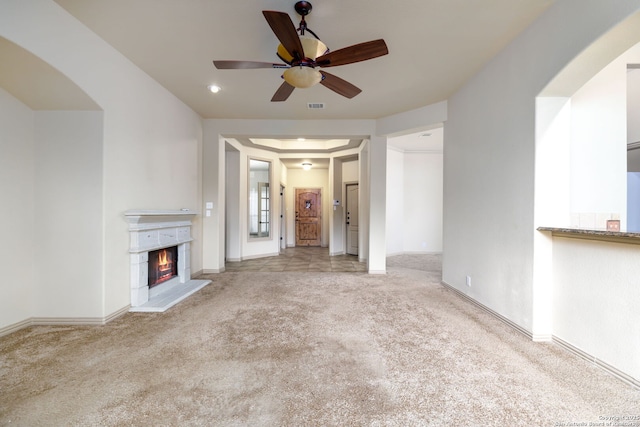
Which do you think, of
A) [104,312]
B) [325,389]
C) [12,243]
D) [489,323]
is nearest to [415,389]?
[325,389]

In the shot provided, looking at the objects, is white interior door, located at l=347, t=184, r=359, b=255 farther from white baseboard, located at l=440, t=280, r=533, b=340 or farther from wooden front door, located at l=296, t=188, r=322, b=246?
white baseboard, located at l=440, t=280, r=533, b=340

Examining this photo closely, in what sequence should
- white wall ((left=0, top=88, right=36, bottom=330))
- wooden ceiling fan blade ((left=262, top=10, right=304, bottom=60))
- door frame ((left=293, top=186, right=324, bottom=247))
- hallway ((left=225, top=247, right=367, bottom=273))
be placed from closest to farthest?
1. wooden ceiling fan blade ((left=262, top=10, right=304, bottom=60))
2. white wall ((left=0, top=88, right=36, bottom=330))
3. hallway ((left=225, top=247, right=367, bottom=273))
4. door frame ((left=293, top=186, right=324, bottom=247))

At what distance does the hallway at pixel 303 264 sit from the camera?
5508 mm

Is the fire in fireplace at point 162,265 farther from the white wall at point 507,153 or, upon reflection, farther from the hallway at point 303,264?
the white wall at point 507,153

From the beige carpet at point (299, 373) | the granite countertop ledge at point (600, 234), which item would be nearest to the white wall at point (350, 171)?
the beige carpet at point (299, 373)

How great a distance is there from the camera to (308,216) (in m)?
9.23

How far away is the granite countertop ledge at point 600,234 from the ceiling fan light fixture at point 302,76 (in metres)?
2.45

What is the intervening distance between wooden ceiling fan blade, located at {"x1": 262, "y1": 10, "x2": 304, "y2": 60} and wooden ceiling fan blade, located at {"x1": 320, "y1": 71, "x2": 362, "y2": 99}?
41 cm

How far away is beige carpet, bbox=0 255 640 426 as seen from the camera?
149cm

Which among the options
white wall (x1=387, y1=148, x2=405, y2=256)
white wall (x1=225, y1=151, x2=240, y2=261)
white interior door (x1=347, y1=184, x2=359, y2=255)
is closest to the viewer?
white wall (x1=225, y1=151, x2=240, y2=261)

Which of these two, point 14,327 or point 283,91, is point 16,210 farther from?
point 283,91

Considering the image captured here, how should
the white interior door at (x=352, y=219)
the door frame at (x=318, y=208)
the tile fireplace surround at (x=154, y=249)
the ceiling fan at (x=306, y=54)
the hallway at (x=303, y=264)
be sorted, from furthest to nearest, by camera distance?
the door frame at (x=318, y=208), the white interior door at (x=352, y=219), the hallway at (x=303, y=264), the tile fireplace surround at (x=154, y=249), the ceiling fan at (x=306, y=54)

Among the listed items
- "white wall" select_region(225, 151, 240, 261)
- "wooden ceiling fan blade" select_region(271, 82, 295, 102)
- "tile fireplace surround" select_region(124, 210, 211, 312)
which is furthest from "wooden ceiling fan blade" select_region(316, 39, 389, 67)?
"white wall" select_region(225, 151, 240, 261)

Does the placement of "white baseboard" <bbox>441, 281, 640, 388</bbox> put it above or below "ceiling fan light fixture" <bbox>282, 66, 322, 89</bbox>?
below
